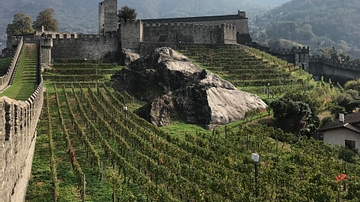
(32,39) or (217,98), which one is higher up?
(32,39)

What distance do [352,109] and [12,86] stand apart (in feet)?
100

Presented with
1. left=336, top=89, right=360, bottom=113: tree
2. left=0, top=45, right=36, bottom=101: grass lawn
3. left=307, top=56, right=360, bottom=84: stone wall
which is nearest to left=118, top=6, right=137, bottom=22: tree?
left=0, top=45, right=36, bottom=101: grass lawn

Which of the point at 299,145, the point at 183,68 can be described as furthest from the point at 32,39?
the point at 299,145

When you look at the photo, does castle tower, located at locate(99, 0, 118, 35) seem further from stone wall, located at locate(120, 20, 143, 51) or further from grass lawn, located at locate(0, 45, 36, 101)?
grass lawn, located at locate(0, 45, 36, 101)

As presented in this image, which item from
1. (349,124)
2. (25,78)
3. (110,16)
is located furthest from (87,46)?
(349,124)

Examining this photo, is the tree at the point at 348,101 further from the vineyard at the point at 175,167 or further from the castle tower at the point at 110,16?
the castle tower at the point at 110,16

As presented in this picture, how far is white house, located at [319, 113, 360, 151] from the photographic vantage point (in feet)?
80.5

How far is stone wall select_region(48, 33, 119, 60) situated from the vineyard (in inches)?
976

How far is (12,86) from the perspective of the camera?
34.9 metres

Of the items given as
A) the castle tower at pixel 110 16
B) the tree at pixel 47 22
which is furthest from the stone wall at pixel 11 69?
the tree at pixel 47 22

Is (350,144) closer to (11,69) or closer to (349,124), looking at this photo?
(349,124)

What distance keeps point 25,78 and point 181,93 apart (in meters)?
18.7

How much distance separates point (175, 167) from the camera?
17.2 metres

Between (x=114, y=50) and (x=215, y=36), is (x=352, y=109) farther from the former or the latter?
(x=114, y=50)
